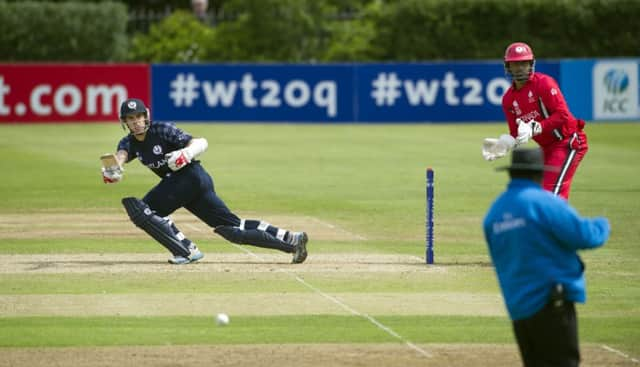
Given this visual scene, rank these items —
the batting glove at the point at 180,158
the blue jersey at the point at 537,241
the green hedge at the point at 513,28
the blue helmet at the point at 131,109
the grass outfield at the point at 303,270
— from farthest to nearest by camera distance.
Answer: the green hedge at the point at 513,28
the blue helmet at the point at 131,109
the batting glove at the point at 180,158
the grass outfield at the point at 303,270
the blue jersey at the point at 537,241

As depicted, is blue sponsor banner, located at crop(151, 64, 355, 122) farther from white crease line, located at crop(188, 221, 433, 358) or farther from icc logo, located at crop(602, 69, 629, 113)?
white crease line, located at crop(188, 221, 433, 358)

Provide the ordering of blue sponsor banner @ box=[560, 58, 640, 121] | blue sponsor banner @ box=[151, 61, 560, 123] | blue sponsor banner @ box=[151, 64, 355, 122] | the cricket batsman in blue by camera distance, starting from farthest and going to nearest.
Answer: blue sponsor banner @ box=[151, 64, 355, 122] < blue sponsor banner @ box=[151, 61, 560, 123] < blue sponsor banner @ box=[560, 58, 640, 121] < the cricket batsman in blue

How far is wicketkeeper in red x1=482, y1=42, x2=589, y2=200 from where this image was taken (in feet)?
41.6

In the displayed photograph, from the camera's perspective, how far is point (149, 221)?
1333 centimetres

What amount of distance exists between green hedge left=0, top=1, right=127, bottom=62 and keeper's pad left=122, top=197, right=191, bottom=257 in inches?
1506

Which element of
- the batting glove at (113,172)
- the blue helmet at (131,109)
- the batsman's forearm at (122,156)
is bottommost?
the batting glove at (113,172)

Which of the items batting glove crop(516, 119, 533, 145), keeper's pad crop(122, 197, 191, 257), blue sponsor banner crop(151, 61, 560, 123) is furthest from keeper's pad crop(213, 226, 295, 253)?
blue sponsor banner crop(151, 61, 560, 123)

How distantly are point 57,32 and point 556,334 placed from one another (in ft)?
149

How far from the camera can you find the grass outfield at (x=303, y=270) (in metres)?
9.99

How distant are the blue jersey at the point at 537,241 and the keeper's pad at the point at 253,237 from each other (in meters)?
6.20

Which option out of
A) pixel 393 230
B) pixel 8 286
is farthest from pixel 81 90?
pixel 8 286

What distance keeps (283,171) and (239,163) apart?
1.96 metres

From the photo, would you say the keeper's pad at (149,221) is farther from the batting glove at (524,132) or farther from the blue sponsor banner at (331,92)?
the blue sponsor banner at (331,92)

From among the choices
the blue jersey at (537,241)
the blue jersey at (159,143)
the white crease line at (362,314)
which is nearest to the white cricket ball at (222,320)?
the white crease line at (362,314)
